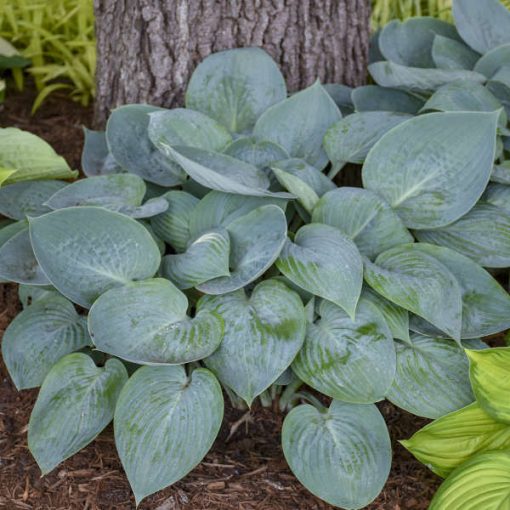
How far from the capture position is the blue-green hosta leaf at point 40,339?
209 cm

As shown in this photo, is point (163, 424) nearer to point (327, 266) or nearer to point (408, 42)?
point (327, 266)

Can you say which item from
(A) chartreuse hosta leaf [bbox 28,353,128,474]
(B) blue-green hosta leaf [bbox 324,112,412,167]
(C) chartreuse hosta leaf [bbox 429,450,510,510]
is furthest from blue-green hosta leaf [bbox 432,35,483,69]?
(A) chartreuse hosta leaf [bbox 28,353,128,474]

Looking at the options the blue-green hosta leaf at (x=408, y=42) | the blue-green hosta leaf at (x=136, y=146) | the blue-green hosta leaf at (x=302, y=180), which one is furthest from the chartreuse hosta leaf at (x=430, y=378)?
the blue-green hosta leaf at (x=408, y=42)

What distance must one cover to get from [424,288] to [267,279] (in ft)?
1.41

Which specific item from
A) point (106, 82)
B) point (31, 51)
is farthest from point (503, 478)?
point (31, 51)

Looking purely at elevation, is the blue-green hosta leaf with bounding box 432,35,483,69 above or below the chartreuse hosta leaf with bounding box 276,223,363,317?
above

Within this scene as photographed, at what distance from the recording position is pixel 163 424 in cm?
189

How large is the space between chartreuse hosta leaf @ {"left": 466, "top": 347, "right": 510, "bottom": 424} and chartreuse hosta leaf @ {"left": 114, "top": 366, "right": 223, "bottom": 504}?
0.64 metres

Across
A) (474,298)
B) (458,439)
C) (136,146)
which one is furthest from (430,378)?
(136,146)

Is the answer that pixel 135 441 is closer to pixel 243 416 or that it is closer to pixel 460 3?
pixel 243 416

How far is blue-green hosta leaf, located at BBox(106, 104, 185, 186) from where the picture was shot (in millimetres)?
2449

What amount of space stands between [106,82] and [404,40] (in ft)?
3.68

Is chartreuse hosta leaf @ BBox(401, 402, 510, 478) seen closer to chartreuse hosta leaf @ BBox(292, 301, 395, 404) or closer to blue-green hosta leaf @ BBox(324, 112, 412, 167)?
chartreuse hosta leaf @ BBox(292, 301, 395, 404)

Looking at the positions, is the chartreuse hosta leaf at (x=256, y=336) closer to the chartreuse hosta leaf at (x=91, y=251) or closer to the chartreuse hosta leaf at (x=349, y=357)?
the chartreuse hosta leaf at (x=349, y=357)
